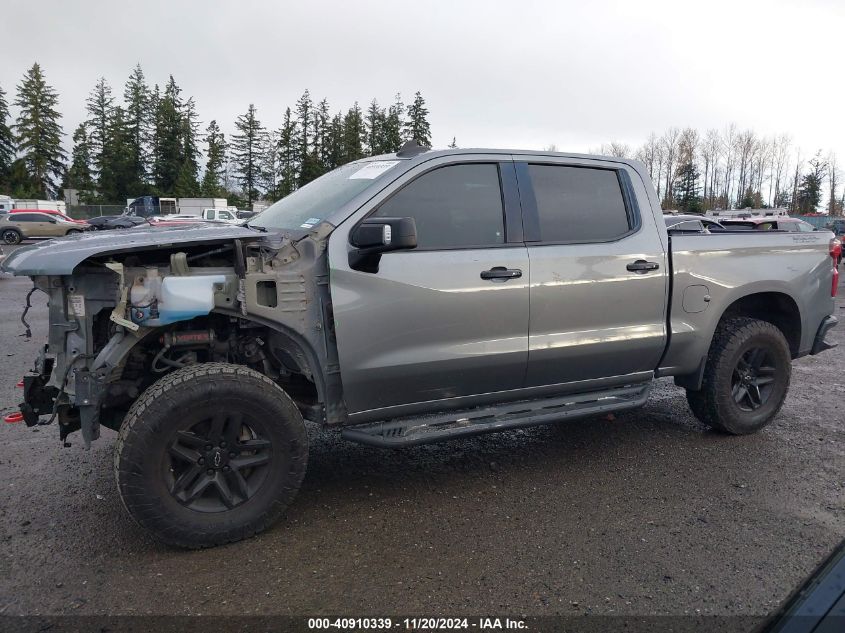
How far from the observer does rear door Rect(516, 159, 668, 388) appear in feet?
13.3

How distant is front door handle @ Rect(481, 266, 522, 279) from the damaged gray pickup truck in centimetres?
1

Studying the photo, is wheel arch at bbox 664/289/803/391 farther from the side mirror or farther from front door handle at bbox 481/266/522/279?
the side mirror

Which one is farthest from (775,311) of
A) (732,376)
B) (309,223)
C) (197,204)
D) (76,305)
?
(197,204)

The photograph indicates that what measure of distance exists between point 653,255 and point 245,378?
2788 millimetres

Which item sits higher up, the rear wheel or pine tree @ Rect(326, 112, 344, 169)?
pine tree @ Rect(326, 112, 344, 169)

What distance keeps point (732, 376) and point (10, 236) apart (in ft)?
124

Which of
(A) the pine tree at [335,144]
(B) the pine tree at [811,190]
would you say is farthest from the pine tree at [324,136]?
(B) the pine tree at [811,190]

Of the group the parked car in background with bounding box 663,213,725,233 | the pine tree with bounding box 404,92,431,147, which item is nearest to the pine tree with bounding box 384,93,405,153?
the pine tree with bounding box 404,92,431,147

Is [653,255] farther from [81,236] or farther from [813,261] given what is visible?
[81,236]

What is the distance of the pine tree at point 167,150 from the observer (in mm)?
71125

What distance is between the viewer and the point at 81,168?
241 feet

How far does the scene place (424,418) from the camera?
3816mm

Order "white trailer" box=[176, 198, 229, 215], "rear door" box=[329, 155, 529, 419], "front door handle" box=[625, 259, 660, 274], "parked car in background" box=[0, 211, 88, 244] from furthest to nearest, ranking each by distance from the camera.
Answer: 1. "white trailer" box=[176, 198, 229, 215]
2. "parked car in background" box=[0, 211, 88, 244]
3. "front door handle" box=[625, 259, 660, 274]
4. "rear door" box=[329, 155, 529, 419]

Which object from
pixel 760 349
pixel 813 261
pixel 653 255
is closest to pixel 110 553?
pixel 653 255
